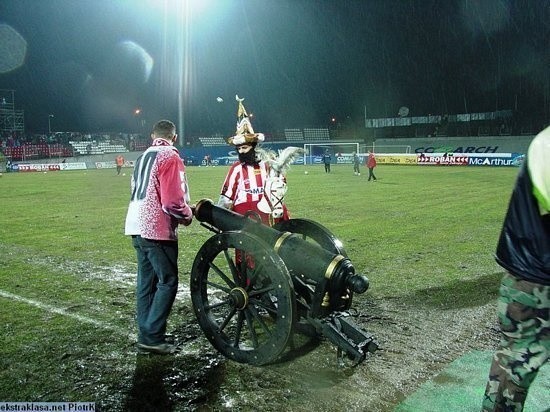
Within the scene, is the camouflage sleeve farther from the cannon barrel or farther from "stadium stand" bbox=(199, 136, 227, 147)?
"stadium stand" bbox=(199, 136, 227, 147)

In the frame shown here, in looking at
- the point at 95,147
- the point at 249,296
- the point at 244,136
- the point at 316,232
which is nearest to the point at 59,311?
the point at 249,296

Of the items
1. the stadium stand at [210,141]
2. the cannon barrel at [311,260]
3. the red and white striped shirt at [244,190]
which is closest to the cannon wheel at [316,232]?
the red and white striped shirt at [244,190]

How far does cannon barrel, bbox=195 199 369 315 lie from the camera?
3.40 m

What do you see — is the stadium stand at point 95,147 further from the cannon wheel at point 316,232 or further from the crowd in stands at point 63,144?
the cannon wheel at point 316,232

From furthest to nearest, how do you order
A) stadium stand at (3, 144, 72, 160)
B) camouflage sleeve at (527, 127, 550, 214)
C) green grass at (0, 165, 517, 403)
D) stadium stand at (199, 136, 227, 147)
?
Answer: stadium stand at (199, 136, 227, 147)
stadium stand at (3, 144, 72, 160)
green grass at (0, 165, 517, 403)
camouflage sleeve at (527, 127, 550, 214)

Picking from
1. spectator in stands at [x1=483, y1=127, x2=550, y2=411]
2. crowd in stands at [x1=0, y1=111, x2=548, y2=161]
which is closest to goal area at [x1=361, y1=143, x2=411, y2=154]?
crowd in stands at [x1=0, y1=111, x2=548, y2=161]

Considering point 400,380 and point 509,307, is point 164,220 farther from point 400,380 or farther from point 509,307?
point 509,307

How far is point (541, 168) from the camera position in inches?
83.4

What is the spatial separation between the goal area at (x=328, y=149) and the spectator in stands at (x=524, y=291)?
152 ft

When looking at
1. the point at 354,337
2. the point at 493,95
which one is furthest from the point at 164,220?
the point at 493,95

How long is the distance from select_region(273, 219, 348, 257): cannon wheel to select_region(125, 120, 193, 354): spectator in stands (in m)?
1.07

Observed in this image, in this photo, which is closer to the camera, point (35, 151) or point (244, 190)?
point (244, 190)

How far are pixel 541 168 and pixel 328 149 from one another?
5025 centimetres

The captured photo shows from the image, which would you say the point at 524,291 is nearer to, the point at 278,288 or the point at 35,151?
the point at 278,288
